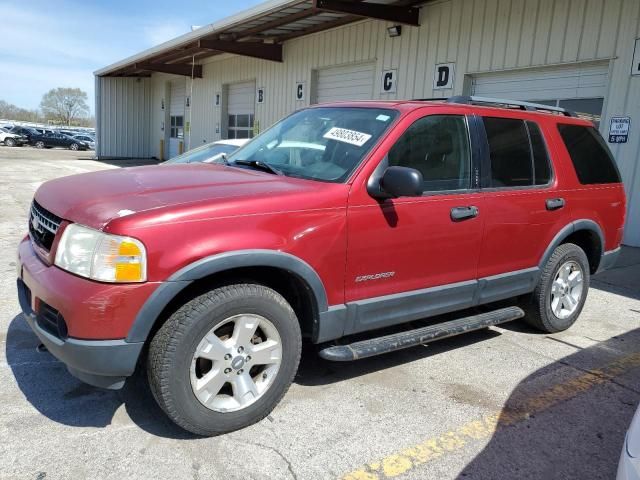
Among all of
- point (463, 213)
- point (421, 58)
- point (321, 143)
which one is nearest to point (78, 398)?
point (321, 143)

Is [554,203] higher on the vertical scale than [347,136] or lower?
lower

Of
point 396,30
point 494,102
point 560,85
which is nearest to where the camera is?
point 494,102

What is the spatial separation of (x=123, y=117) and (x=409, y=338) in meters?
28.7

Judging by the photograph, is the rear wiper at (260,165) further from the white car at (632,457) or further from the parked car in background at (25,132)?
the parked car in background at (25,132)

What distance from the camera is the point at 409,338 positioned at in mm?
3545

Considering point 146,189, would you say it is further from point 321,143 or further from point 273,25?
point 273,25

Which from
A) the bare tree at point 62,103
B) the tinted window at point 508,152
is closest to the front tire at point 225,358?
the tinted window at point 508,152

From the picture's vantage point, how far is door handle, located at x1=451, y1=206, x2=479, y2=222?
368 centimetres

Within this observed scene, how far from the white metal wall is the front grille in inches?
1075

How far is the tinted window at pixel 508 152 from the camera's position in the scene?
4.05m

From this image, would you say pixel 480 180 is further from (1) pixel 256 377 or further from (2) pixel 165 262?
(2) pixel 165 262

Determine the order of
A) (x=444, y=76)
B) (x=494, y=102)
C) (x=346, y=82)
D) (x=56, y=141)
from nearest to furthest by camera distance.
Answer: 1. (x=494, y=102)
2. (x=444, y=76)
3. (x=346, y=82)
4. (x=56, y=141)

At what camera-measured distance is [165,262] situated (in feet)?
8.52

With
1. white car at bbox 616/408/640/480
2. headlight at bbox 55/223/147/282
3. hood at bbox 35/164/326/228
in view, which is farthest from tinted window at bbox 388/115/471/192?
white car at bbox 616/408/640/480
